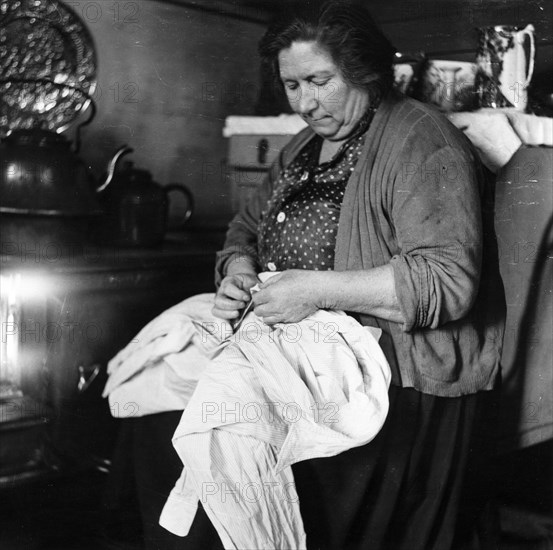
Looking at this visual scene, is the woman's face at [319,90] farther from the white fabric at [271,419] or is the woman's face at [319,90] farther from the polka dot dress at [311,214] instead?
the white fabric at [271,419]

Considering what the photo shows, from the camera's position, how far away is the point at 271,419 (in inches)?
37.5

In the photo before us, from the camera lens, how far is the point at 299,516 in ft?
3.06

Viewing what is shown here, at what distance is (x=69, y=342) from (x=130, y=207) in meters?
0.35

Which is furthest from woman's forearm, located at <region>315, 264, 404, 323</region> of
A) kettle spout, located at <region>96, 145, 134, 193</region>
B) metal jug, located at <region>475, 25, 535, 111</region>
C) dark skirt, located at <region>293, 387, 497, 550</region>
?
kettle spout, located at <region>96, 145, 134, 193</region>

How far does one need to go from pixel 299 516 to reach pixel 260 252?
56 cm

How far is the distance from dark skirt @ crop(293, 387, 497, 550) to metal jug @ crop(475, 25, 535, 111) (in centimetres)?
58

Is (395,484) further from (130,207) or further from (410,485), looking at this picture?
(130,207)

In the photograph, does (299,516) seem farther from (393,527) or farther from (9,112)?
(9,112)

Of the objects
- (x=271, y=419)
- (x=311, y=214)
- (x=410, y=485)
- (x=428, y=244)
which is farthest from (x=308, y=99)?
(x=410, y=485)

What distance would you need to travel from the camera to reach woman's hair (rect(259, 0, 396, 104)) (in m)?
1.14

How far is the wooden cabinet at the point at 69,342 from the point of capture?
145cm

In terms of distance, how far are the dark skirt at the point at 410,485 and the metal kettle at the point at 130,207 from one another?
2.60 feet

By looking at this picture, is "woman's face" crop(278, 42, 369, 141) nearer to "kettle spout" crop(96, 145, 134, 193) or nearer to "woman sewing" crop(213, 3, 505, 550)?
"woman sewing" crop(213, 3, 505, 550)

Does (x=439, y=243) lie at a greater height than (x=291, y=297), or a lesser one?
greater
